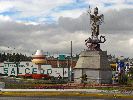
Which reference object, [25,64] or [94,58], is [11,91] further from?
[25,64]

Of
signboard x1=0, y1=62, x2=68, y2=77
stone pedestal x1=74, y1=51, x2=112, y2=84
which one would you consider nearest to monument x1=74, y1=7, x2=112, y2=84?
stone pedestal x1=74, y1=51, x2=112, y2=84

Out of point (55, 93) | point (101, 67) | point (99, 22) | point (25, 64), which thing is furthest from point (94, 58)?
point (25, 64)

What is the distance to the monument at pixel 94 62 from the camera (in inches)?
2758

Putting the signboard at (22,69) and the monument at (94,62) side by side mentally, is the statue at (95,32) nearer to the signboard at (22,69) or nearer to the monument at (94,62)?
the monument at (94,62)

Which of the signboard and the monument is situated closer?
the monument

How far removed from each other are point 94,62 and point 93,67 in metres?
0.96

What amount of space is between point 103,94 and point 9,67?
254 feet

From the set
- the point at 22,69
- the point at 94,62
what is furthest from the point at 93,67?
the point at 22,69

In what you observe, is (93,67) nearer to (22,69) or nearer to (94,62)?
(94,62)

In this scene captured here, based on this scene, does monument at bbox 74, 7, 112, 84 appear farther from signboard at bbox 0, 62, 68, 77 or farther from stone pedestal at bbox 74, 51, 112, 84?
signboard at bbox 0, 62, 68, 77

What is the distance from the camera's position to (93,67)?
6994cm

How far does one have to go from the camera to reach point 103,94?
48906 mm

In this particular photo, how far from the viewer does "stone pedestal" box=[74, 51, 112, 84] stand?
69938 mm

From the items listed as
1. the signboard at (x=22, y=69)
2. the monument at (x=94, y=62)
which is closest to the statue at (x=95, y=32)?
the monument at (x=94, y=62)
